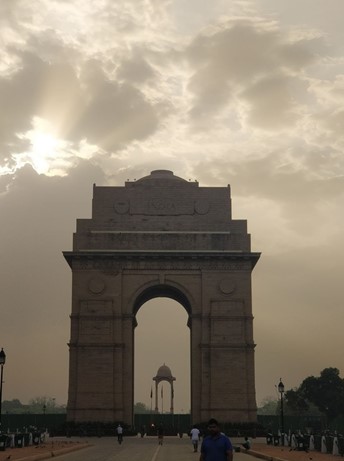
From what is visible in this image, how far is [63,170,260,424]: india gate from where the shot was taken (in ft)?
171

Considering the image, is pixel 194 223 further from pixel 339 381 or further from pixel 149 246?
pixel 339 381

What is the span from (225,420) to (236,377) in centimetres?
315

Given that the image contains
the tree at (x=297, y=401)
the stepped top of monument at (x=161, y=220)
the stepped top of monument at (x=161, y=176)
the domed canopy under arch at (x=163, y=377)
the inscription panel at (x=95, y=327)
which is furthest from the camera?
the tree at (x=297, y=401)

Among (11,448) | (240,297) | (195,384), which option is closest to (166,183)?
(240,297)

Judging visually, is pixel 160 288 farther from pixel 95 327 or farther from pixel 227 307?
pixel 95 327

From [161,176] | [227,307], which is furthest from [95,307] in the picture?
[161,176]

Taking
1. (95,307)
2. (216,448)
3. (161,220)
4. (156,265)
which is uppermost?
(161,220)

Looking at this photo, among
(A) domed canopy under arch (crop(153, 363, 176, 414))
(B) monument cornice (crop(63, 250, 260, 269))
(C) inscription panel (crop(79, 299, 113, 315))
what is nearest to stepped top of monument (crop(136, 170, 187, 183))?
(B) monument cornice (crop(63, 250, 260, 269))

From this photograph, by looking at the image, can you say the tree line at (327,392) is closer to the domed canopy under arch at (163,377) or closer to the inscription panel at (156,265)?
the domed canopy under arch at (163,377)

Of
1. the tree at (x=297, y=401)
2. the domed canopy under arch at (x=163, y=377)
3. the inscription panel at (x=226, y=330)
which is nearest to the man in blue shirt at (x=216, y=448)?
the inscription panel at (x=226, y=330)

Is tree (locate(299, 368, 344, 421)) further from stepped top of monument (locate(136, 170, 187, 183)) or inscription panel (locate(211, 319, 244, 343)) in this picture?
stepped top of monument (locate(136, 170, 187, 183))

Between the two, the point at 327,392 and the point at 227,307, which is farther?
the point at 327,392

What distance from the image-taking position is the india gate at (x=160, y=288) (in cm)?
5212

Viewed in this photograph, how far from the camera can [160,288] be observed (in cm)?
5681
